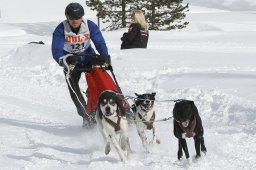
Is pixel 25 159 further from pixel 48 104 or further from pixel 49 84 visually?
pixel 49 84

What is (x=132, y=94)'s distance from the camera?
340 inches

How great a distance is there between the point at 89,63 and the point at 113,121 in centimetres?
133

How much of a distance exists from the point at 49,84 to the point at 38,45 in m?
3.67

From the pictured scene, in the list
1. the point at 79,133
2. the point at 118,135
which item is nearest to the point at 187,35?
the point at 79,133

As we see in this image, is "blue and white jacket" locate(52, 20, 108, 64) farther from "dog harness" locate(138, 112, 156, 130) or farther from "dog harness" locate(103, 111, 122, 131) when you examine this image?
"dog harness" locate(103, 111, 122, 131)

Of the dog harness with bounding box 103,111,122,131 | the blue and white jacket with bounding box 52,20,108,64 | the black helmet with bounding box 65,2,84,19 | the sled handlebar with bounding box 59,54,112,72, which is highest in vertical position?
the black helmet with bounding box 65,2,84,19

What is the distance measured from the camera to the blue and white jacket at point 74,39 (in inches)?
237

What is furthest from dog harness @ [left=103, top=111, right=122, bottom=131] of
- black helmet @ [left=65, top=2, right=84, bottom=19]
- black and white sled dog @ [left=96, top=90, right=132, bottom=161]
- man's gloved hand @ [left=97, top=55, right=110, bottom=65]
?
black helmet @ [left=65, top=2, right=84, bottom=19]

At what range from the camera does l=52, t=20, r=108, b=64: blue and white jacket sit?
19.7ft

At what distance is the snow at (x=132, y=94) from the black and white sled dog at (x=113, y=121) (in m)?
0.17

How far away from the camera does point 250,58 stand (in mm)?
11023

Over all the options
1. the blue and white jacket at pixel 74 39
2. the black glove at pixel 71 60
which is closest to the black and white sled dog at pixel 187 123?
the black glove at pixel 71 60

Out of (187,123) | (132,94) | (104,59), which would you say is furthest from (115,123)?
(132,94)

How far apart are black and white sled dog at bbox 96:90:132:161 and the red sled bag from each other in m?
0.29
